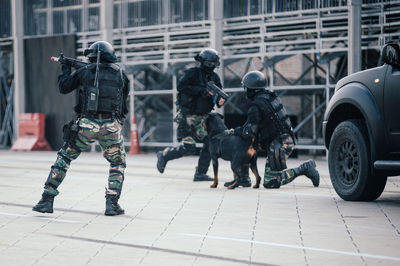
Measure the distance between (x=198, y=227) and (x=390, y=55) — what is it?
284 centimetres

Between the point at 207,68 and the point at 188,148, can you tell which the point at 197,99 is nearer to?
the point at 207,68

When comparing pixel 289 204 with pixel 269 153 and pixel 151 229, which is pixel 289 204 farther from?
pixel 151 229

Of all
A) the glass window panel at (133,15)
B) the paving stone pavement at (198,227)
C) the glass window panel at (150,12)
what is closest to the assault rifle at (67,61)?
the paving stone pavement at (198,227)

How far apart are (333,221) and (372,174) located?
1.19 m

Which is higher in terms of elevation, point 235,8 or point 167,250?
point 235,8

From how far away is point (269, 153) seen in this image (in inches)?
408

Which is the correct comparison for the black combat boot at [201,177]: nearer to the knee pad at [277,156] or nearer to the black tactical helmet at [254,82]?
the knee pad at [277,156]

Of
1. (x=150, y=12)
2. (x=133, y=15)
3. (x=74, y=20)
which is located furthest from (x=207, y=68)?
(x=74, y=20)

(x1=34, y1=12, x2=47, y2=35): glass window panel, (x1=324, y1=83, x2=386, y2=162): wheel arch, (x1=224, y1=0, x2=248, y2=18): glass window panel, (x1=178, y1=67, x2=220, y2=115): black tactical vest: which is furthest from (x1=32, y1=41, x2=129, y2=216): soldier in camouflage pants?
(x1=34, y1=12, x2=47, y2=35): glass window panel

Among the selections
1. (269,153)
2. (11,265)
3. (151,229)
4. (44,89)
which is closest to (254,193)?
(269,153)

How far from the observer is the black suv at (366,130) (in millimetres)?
8273

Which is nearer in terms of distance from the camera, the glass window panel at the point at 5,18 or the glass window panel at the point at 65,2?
the glass window panel at the point at 65,2

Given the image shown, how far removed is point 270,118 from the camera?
10352mm

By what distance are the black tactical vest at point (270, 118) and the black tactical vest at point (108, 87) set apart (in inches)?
105
